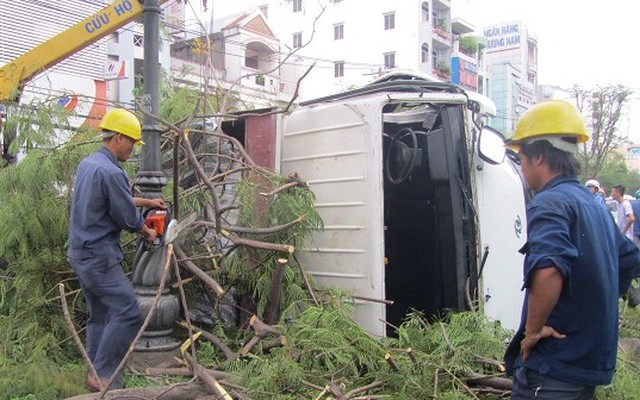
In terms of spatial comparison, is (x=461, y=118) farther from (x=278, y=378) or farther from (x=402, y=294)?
(x=278, y=378)

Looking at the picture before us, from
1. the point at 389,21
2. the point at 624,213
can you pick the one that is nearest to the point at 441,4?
the point at 389,21

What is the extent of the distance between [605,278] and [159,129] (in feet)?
9.43

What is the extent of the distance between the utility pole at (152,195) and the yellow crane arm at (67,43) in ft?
6.16

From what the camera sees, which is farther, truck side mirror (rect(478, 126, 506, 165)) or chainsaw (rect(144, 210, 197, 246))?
truck side mirror (rect(478, 126, 506, 165))

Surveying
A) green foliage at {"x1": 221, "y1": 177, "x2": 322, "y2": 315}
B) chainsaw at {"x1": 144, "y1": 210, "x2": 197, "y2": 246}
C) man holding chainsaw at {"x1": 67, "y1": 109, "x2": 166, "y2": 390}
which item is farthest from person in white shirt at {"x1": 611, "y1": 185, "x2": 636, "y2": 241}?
man holding chainsaw at {"x1": 67, "y1": 109, "x2": 166, "y2": 390}

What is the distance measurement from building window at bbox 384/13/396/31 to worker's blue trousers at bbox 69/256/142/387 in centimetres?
3763

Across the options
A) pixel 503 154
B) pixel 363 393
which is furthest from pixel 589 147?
pixel 363 393

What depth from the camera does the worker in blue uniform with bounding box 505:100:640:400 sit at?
6.63 feet

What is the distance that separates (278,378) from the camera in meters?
3.03

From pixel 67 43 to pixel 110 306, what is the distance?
3703mm

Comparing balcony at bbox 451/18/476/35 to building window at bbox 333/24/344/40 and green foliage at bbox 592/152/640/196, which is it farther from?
green foliage at bbox 592/152/640/196

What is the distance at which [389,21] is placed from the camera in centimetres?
3894

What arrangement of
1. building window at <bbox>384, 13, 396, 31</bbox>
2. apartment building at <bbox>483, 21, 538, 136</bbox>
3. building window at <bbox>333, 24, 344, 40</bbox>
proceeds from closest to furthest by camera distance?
building window at <bbox>384, 13, 396, 31</bbox> → building window at <bbox>333, 24, 344, 40</bbox> → apartment building at <bbox>483, 21, 538, 136</bbox>

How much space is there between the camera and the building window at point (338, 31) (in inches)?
1625
